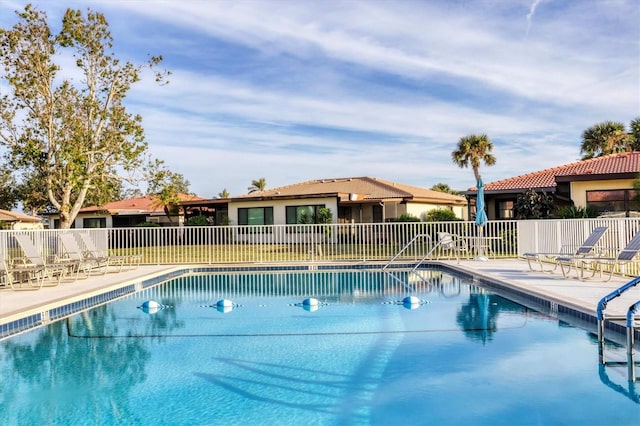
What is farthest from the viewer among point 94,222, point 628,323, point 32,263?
point 94,222

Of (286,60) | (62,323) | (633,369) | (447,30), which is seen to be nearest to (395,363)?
(633,369)

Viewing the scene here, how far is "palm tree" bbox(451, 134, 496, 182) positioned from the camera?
36.4 m

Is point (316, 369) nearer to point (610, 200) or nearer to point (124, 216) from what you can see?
point (610, 200)

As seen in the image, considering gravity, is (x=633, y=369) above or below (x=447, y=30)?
below

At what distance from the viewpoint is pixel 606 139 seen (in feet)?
105

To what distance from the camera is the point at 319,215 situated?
2784cm

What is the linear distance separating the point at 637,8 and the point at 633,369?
13.1 m

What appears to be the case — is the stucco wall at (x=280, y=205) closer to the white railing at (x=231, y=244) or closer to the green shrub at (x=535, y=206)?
the white railing at (x=231, y=244)

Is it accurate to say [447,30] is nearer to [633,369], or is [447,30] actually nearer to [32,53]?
[633,369]

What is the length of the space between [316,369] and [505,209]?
2054cm

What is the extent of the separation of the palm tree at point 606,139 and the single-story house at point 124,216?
25.0 meters

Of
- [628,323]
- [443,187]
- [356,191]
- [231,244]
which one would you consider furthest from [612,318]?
[443,187]

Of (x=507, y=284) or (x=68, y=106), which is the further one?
(x=68, y=106)

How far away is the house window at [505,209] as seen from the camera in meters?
24.8
